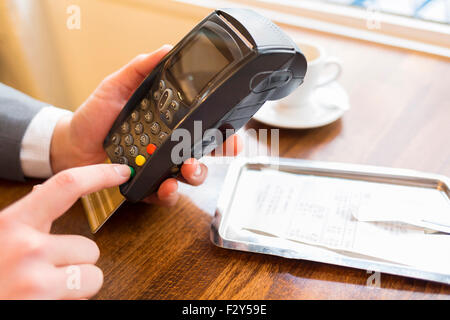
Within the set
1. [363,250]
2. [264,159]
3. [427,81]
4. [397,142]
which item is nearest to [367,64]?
[427,81]

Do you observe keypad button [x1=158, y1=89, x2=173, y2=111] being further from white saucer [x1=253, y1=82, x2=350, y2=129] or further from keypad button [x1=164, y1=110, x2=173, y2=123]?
white saucer [x1=253, y1=82, x2=350, y2=129]

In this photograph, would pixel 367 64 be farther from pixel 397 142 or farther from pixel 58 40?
pixel 58 40

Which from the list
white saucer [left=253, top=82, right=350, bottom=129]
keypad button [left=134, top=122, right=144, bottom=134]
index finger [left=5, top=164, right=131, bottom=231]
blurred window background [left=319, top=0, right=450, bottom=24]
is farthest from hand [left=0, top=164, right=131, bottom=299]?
blurred window background [left=319, top=0, right=450, bottom=24]

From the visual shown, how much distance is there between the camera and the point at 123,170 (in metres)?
0.43

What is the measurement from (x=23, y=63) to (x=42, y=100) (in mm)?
103

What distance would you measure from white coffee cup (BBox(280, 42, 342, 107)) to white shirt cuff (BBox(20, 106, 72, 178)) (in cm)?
34

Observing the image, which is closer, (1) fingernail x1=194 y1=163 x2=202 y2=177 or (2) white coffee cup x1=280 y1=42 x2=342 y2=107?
(1) fingernail x1=194 y1=163 x2=202 y2=177

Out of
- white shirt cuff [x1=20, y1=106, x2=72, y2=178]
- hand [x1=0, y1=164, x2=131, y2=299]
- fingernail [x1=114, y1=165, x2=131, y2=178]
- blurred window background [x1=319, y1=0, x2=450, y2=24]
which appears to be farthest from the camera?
blurred window background [x1=319, y1=0, x2=450, y2=24]

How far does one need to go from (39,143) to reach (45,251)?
25 cm

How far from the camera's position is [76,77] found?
0.66 metres

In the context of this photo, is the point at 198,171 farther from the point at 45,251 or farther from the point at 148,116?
the point at 45,251

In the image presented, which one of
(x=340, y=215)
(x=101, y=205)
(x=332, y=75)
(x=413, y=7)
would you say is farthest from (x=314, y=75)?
(x=413, y=7)

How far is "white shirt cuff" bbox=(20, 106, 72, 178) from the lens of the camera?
0.53 m

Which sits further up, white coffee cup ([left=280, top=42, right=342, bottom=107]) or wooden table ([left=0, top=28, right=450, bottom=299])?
white coffee cup ([left=280, top=42, right=342, bottom=107])
